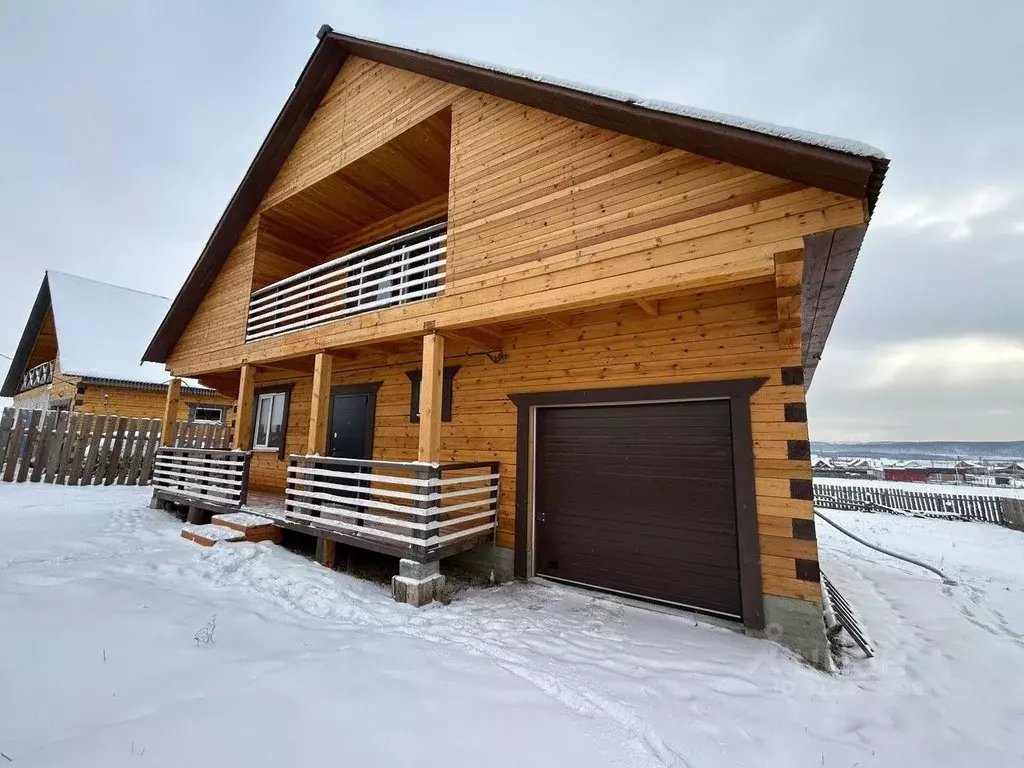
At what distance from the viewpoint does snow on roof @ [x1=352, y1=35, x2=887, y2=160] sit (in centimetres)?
348

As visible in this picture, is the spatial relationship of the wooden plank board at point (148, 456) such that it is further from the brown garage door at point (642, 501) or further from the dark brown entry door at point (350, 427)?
the brown garage door at point (642, 501)

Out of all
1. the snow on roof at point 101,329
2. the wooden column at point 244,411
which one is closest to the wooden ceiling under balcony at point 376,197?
the wooden column at point 244,411

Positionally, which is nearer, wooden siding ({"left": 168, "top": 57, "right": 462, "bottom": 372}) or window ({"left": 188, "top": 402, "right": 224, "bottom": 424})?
wooden siding ({"left": 168, "top": 57, "right": 462, "bottom": 372})

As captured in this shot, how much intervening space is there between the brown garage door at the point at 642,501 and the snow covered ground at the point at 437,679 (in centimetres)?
48

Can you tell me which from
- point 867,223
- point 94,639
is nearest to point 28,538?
point 94,639

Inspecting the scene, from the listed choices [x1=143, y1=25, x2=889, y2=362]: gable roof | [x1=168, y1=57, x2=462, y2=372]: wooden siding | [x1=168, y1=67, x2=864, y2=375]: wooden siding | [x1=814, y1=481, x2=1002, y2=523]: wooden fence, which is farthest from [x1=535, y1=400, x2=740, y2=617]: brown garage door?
[x1=814, y1=481, x2=1002, y2=523]: wooden fence

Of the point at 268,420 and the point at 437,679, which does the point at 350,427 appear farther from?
the point at 437,679

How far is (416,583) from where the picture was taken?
525 centimetres

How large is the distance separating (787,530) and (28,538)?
1090 centimetres

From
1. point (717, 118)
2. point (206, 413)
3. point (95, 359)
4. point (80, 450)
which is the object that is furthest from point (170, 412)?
point (717, 118)

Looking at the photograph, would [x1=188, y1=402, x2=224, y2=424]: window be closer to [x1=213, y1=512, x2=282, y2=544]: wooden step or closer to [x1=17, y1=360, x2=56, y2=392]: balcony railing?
[x1=17, y1=360, x2=56, y2=392]: balcony railing

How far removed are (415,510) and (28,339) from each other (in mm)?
29799

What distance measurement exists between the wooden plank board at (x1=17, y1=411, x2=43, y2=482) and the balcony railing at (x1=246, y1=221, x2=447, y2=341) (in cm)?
739

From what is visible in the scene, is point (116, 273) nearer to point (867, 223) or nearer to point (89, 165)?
point (89, 165)
